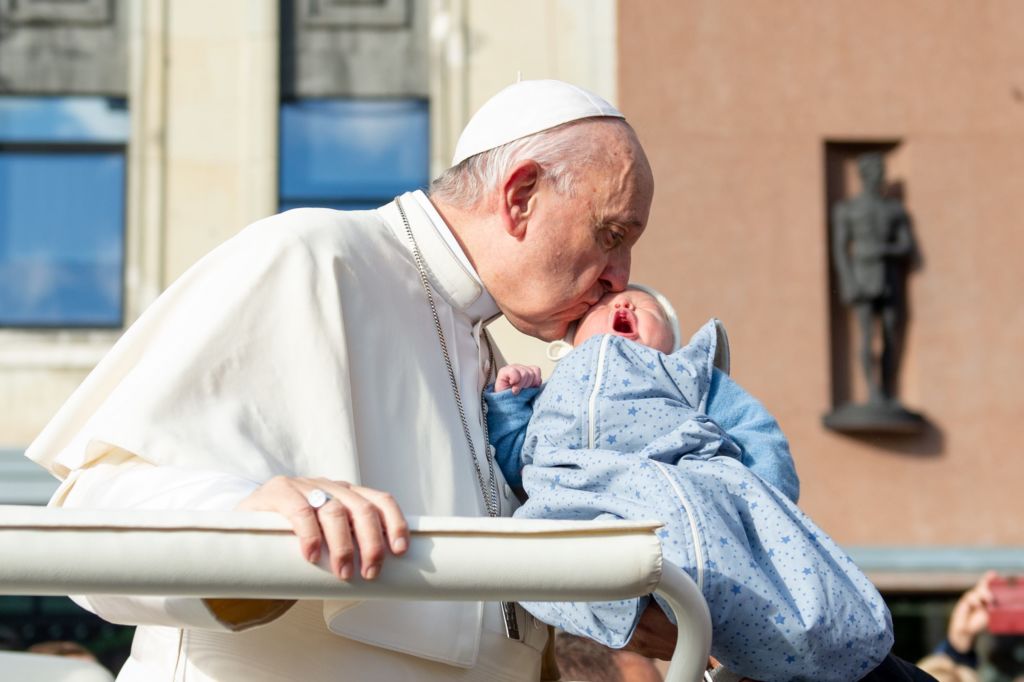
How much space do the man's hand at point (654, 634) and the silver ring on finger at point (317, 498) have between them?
59 centimetres

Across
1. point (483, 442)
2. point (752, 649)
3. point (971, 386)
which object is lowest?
point (971, 386)

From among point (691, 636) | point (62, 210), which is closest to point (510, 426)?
point (691, 636)

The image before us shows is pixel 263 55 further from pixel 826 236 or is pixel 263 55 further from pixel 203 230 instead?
pixel 826 236

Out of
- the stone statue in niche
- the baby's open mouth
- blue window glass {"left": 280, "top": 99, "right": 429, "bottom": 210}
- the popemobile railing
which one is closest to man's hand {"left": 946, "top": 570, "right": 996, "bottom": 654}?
the stone statue in niche

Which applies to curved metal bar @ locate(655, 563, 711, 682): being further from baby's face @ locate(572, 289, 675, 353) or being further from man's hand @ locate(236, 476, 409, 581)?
baby's face @ locate(572, 289, 675, 353)

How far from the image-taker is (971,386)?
11.4 m

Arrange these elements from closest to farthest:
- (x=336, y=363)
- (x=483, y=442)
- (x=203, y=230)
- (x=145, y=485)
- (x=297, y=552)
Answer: (x=297, y=552), (x=145, y=485), (x=336, y=363), (x=483, y=442), (x=203, y=230)

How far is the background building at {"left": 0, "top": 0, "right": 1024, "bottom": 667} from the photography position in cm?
1099

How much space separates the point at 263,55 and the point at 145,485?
954 centimetres

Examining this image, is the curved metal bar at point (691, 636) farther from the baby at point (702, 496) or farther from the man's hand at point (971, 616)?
the man's hand at point (971, 616)

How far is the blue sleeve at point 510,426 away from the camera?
2.36 metres

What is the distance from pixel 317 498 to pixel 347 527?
0.06 metres

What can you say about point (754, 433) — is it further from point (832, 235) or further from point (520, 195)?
point (832, 235)

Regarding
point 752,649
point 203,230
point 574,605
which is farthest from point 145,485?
point 203,230
